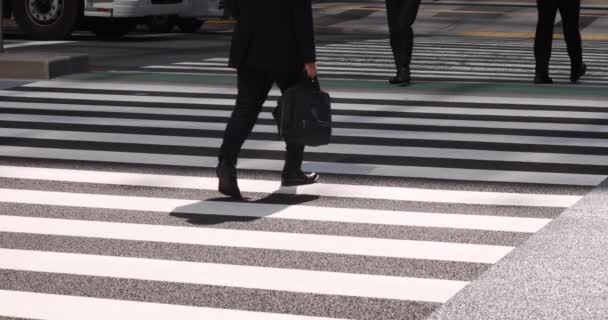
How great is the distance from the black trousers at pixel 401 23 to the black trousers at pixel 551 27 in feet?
3.87

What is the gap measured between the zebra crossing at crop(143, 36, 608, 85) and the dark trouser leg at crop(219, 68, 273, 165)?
23.3 feet

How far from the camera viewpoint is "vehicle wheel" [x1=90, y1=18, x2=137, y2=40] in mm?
23234

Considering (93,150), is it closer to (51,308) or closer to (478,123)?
(478,123)

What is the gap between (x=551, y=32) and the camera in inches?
539

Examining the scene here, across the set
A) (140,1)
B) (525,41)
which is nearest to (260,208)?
(140,1)

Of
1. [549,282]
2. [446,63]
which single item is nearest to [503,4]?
[446,63]

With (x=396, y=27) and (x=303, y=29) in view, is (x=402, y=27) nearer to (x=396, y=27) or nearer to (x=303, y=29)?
(x=396, y=27)

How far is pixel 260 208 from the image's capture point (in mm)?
7691

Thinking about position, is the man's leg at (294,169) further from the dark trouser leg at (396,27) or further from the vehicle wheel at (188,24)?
the vehicle wheel at (188,24)

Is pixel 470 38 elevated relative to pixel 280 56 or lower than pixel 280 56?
lower

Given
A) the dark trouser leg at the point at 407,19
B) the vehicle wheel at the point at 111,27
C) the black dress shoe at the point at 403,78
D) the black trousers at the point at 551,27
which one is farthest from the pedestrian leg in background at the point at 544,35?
the vehicle wheel at the point at 111,27

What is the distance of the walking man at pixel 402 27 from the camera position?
44.0ft

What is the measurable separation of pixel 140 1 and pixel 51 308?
16147mm

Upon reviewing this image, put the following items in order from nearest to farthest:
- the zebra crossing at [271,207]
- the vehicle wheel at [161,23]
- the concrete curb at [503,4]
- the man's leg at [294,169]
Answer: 1. the zebra crossing at [271,207]
2. the man's leg at [294,169]
3. the vehicle wheel at [161,23]
4. the concrete curb at [503,4]
